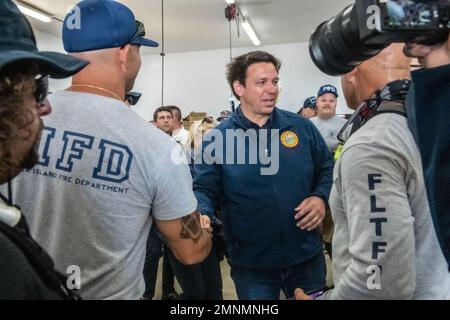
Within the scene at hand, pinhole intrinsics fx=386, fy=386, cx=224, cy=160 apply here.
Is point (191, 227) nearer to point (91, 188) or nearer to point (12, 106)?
point (91, 188)

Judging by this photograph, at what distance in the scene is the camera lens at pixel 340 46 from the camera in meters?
0.84

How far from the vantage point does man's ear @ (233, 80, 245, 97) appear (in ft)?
6.68

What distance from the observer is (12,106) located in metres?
0.58

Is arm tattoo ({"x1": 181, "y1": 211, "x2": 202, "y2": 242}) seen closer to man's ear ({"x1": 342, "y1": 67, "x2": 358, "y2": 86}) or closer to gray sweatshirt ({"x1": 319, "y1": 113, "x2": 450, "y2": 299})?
gray sweatshirt ({"x1": 319, "y1": 113, "x2": 450, "y2": 299})

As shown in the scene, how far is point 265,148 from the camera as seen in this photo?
1837 mm

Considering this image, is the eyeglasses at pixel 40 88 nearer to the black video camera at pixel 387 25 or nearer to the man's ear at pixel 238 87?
the black video camera at pixel 387 25

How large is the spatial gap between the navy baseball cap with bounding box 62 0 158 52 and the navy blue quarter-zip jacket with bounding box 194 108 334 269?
77 centimetres

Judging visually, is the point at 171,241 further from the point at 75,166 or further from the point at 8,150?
the point at 8,150

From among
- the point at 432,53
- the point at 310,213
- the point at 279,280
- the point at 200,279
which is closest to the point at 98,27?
the point at 432,53

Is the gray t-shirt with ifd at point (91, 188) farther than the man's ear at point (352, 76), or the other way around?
the man's ear at point (352, 76)

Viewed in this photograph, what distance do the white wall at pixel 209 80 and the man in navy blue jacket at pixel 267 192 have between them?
709cm

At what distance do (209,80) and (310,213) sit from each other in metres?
7.86

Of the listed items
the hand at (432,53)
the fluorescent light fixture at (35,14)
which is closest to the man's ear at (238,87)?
the hand at (432,53)
